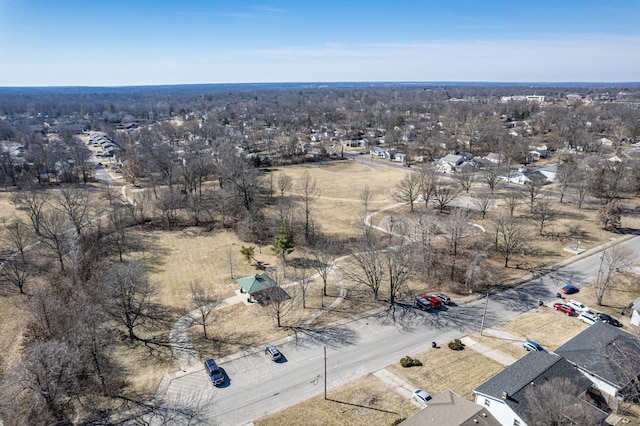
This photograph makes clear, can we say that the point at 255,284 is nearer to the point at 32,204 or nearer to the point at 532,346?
the point at 532,346

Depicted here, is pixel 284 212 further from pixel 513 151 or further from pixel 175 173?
pixel 513 151

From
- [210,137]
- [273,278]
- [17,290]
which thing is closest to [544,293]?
[273,278]

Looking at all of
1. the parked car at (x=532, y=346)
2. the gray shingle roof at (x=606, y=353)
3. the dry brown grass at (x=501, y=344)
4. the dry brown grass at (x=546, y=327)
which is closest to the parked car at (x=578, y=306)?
the dry brown grass at (x=546, y=327)

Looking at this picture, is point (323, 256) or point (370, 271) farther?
point (323, 256)

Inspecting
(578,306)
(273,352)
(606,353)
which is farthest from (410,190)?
(273,352)

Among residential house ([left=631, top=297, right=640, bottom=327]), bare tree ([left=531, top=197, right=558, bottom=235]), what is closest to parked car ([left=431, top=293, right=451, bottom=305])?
residential house ([left=631, top=297, right=640, bottom=327])
